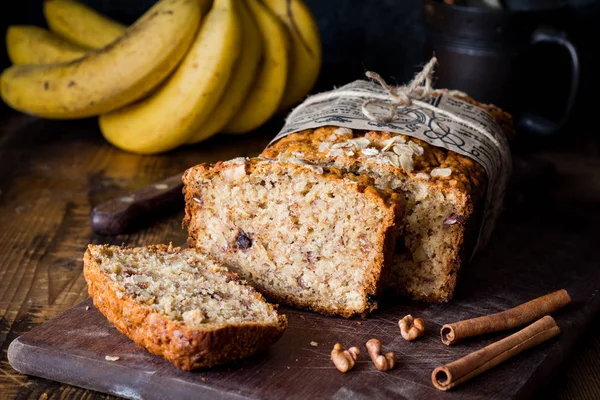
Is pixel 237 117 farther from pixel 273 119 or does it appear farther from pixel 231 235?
pixel 231 235

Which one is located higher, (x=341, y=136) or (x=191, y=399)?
(x=341, y=136)

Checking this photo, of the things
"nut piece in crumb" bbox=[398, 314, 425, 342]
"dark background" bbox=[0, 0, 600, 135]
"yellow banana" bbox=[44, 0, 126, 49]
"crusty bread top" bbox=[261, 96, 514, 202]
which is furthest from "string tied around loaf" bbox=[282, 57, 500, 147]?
"dark background" bbox=[0, 0, 600, 135]

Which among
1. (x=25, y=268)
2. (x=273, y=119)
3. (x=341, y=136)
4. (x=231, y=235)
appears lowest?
(x=273, y=119)

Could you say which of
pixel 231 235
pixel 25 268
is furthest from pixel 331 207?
pixel 25 268

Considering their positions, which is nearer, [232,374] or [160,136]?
[232,374]

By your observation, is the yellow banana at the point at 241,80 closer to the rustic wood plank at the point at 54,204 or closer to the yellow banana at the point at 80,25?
the rustic wood plank at the point at 54,204

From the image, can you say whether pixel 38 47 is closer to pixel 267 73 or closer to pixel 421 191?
pixel 267 73

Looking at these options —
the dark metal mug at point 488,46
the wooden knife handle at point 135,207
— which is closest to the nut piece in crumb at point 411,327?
the wooden knife handle at point 135,207

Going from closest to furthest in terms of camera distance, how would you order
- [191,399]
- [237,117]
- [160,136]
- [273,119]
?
[191,399] → [160,136] → [237,117] → [273,119]

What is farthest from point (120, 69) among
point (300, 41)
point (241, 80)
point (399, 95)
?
point (399, 95)
